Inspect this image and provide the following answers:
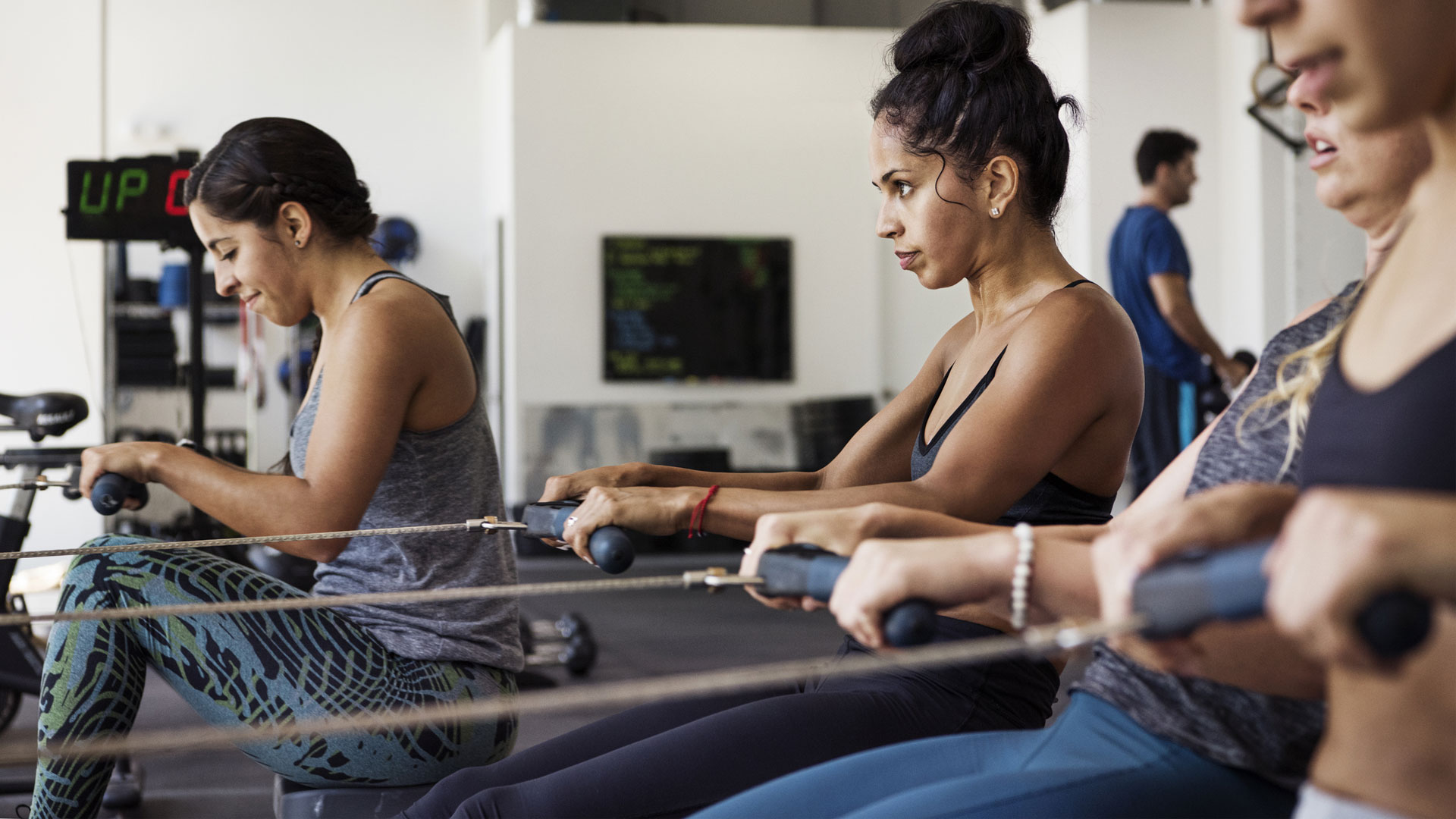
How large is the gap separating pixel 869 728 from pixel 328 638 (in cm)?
70

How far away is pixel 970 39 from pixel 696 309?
5.91 metres

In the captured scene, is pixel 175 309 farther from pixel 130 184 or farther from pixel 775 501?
pixel 775 501

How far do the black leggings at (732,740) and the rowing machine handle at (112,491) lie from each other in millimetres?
620

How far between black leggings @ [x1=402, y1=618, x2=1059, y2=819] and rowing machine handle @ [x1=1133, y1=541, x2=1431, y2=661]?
0.65 meters

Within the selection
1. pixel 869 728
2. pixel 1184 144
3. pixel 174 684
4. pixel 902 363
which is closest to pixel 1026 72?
pixel 869 728

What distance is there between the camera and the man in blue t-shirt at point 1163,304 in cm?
466

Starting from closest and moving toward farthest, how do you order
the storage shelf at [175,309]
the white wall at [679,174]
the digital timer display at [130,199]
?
the digital timer display at [130,199] → the white wall at [679,174] → the storage shelf at [175,309]

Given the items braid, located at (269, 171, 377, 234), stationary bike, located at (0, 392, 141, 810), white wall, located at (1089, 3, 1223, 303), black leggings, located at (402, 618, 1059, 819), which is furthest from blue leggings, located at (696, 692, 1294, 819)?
white wall, located at (1089, 3, 1223, 303)

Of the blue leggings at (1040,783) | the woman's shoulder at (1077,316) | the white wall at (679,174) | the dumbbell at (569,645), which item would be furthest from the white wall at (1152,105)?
the blue leggings at (1040,783)

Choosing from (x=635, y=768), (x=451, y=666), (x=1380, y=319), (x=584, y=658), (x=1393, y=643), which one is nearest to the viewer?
(x=1393, y=643)

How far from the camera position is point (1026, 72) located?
1.61m

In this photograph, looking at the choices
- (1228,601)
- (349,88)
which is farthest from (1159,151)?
(349,88)

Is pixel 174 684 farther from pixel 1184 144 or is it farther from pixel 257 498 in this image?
pixel 1184 144

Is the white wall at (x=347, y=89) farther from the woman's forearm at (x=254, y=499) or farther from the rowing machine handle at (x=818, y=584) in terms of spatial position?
the rowing machine handle at (x=818, y=584)
